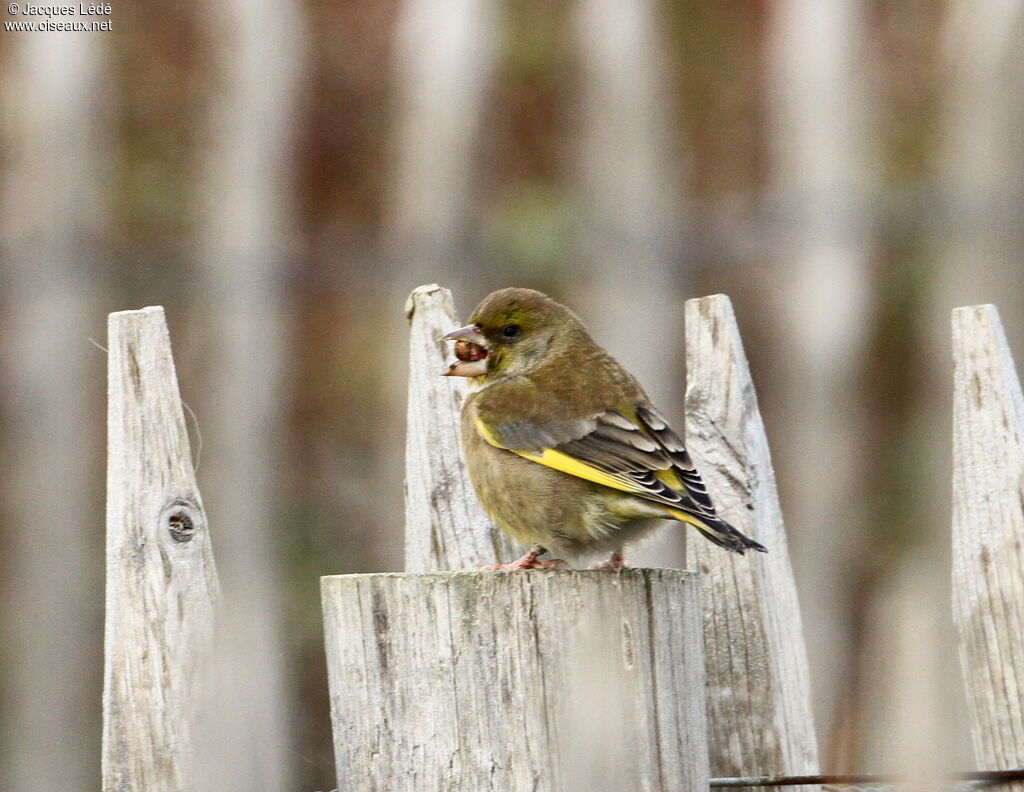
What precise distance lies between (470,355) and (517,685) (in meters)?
1.24

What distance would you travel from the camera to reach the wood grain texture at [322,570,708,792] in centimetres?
246

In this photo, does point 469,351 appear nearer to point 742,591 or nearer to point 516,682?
point 742,591

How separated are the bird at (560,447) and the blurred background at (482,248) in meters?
0.52

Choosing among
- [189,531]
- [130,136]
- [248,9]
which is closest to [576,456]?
[189,531]

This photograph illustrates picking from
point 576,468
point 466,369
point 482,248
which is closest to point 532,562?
point 576,468

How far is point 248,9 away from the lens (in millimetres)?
4402

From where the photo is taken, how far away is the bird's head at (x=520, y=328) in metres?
3.82

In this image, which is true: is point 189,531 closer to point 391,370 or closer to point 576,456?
point 576,456

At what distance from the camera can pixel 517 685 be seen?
2.48 m

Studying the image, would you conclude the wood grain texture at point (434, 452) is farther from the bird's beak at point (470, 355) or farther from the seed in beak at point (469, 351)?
the seed in beak at point (469, 351)

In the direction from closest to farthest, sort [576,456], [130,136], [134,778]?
1. [134,778]
2. [576,456]
3. [130,136]

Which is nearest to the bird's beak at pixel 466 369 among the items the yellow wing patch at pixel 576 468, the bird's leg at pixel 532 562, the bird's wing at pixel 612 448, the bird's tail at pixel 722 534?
the bird's wing at pixel 612 448

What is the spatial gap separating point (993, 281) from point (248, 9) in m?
2.29

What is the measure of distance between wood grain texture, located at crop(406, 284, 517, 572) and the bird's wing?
9.0 inches
